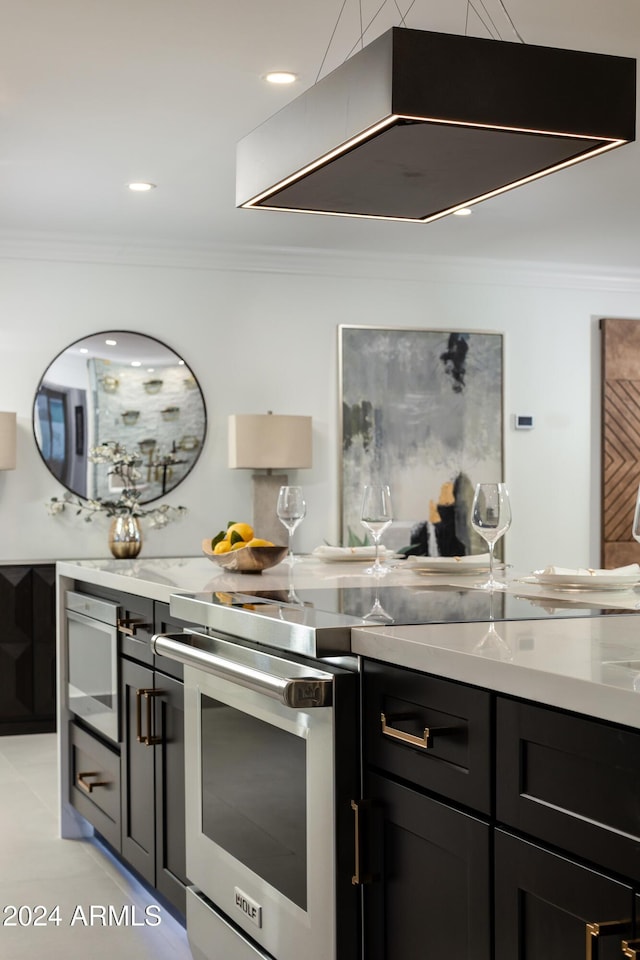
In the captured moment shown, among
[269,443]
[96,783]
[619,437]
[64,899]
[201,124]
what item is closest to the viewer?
[64,899]

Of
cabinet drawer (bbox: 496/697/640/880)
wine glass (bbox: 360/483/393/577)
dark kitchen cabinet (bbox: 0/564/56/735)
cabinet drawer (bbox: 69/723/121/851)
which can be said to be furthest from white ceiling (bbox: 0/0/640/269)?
cabinet drawer (bbox: 496/697/640/880)

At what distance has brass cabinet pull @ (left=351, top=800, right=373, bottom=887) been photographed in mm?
1733

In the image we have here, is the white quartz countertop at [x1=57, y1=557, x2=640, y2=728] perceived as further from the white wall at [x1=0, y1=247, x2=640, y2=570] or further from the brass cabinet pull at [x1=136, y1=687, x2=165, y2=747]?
the white wall at [x1=0, y1=247, x2=640, y2=570]

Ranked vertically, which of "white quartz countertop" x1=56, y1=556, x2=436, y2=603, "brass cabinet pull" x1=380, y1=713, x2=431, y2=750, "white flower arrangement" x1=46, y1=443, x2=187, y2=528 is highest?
"white flower arrangement" x1=46, y1=443, x2=187, y2=528

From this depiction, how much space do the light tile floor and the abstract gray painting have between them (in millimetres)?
3076

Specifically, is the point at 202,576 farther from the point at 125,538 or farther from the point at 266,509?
the point at 266,509

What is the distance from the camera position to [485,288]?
23.0 feet

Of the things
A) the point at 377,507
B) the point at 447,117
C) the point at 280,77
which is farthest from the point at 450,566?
the point at 280,77

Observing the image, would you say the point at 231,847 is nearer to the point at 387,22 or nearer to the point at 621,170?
the point at 387,22

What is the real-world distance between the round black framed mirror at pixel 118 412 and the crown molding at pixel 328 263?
1.55ft

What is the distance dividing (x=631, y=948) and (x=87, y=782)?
2.61 m

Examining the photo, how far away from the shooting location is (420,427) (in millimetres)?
6758

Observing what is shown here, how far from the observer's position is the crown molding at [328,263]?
6.15m

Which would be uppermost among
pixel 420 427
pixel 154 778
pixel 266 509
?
pixel 420 427
